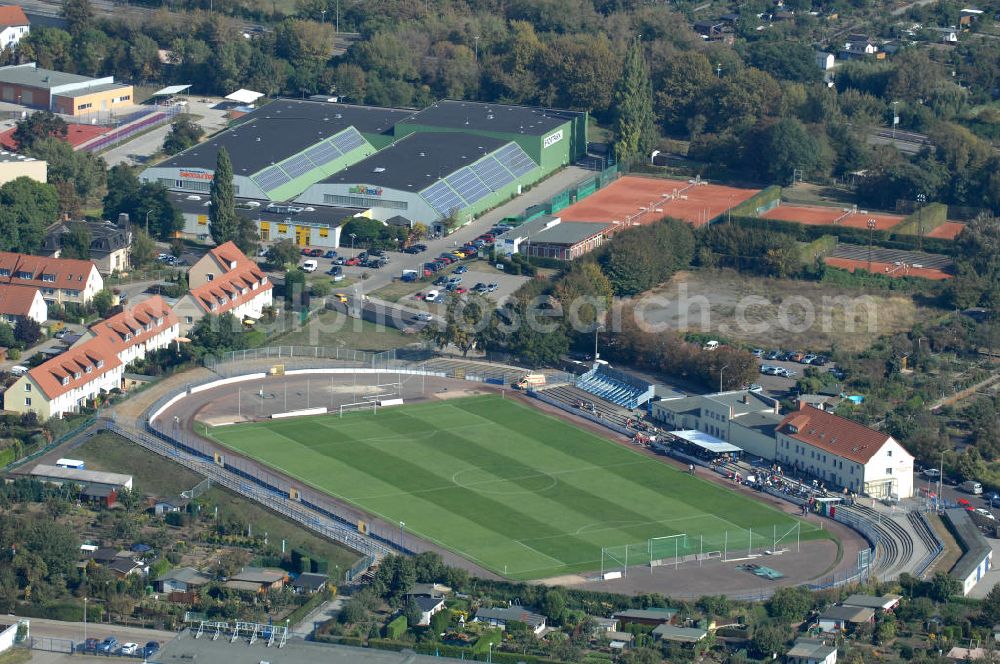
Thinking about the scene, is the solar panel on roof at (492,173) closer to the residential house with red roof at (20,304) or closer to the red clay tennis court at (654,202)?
the red clay tennis court at (654,202)

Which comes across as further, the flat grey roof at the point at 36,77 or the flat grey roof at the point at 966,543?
the flat grey roof at the point at 36,77

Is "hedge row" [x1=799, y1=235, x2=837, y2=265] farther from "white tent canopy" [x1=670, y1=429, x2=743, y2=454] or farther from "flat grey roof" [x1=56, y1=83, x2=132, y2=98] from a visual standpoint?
"flat grey roof" [x1=56, y1=83, x2=132, y2=98]

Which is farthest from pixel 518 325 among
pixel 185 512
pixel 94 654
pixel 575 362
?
pixel 94 654

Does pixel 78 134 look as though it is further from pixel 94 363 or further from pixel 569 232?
pixel 94 363

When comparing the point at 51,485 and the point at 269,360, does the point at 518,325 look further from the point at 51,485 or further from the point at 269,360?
the point at 51,485

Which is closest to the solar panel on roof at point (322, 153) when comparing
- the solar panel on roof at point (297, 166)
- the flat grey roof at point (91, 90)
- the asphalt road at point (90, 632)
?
the solar panel on roof at point (297, 166)

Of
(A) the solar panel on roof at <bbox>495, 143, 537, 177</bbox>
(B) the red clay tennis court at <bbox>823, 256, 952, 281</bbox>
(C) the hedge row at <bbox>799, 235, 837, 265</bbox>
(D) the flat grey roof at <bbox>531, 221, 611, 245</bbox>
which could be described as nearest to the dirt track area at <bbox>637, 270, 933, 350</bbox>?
(C) the hedge row at <bbox>799, 235, 837, 265</bbox>
